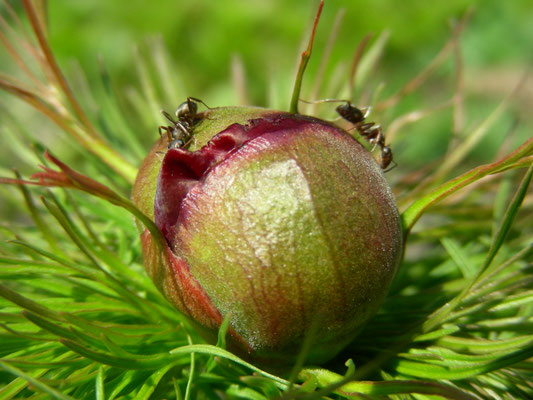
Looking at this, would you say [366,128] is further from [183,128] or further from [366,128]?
[183,128]

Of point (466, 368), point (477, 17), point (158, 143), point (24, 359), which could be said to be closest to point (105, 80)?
point (158, 143)

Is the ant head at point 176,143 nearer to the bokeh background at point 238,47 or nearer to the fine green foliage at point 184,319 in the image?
the fine green foliage at point 184,319

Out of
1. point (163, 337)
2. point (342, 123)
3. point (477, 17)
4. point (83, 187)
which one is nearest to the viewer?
point (83, 187)

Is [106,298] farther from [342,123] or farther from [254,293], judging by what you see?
[342,123]

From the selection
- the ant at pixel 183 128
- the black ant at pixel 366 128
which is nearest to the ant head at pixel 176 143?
the ant at pixel 183 128

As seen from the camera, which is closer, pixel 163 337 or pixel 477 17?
pixel 163 337

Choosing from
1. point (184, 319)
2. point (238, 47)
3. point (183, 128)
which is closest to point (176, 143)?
point (183, 128)
